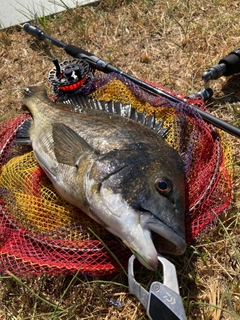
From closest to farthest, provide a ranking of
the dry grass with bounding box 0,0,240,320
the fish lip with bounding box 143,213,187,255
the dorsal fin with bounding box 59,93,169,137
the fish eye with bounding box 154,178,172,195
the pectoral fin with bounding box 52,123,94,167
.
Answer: the fish lip with bounding box 143,213,187,255 < the fish eye with bounding box 154,178,172,195 < the dry grass with bounding box 0,0,240,320 < the pectoral fin with bounding box 52,123,94,167 < the dorsal fin with bounding box 59,93,169,137

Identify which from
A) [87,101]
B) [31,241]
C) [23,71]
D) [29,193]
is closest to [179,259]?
[31,241]

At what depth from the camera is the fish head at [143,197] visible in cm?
250

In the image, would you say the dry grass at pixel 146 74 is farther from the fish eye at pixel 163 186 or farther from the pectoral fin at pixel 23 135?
the pectoral fin at pixel 23 135

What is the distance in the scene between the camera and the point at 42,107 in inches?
148

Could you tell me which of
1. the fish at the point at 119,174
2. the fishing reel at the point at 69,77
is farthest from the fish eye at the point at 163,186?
the fishing reel at the point at 69,77

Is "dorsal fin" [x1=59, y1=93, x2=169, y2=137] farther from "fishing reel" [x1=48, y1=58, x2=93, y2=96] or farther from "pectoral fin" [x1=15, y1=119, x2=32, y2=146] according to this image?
"pectoral fin" [x1=15, y1=119, x2=32, y2=146]

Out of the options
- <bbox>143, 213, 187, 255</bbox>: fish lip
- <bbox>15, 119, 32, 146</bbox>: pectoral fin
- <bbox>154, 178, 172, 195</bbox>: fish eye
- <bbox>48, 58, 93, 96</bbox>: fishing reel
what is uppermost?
<bbox>48, 58, 93, 96</bbox>: fishing reel

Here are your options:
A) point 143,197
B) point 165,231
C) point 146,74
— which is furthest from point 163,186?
point 146,74

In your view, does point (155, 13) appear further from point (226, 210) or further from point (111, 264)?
point (111, 264)

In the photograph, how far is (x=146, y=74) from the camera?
4691 mm

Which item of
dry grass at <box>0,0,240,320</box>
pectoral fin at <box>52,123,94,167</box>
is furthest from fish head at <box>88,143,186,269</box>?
dry grass at <box>0,0,240,320</box>

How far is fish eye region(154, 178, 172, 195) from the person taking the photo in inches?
104

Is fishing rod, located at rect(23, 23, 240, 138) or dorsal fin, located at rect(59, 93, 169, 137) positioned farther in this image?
dorsal fin, located at rect(59, 93, 169, 137)

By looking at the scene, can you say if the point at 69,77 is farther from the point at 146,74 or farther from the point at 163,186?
the point at 163,186
